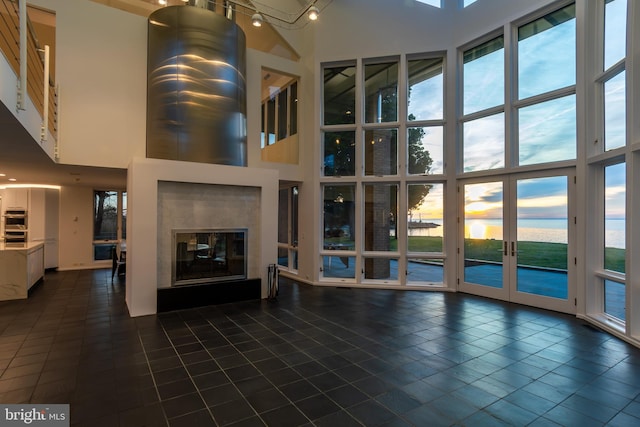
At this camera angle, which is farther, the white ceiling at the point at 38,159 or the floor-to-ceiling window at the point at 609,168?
the floor-to-ceiling window at the point at 609,168

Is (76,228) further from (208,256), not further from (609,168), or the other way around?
(609,168)

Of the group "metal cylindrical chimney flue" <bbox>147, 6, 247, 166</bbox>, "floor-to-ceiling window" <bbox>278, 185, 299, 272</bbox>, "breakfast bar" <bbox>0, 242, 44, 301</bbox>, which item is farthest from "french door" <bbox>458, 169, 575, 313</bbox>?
"breakfast bar" <bbox>0, 242, 44, 301</bbox>

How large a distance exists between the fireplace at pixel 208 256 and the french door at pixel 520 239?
4.35m

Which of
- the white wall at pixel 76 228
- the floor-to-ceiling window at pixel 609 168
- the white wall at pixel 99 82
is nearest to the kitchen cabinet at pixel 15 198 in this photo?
the white wall at pixel 76 228

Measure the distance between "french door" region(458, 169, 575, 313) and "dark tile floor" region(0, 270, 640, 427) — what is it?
0.50 meters

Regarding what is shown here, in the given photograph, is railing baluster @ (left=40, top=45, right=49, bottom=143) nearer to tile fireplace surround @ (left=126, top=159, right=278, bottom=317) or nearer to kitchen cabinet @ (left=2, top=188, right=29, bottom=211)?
tile fireplace surround @ (left=126, top=159, right=278, bottom=317)

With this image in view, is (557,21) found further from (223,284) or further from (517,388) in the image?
(223,284)

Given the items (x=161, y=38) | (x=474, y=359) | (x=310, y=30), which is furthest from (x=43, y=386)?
(x=310, y=30)

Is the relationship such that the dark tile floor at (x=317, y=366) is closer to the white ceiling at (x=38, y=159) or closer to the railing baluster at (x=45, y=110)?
the white ceiling at (x=38, y=159)

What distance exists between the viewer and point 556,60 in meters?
5.21

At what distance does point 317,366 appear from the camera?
320 centimetres

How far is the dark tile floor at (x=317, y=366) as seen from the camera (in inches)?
96.3

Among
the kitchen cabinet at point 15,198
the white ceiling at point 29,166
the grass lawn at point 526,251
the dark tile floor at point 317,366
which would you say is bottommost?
the dark tile floor at point 317,366

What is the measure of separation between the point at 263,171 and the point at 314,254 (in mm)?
2269
